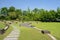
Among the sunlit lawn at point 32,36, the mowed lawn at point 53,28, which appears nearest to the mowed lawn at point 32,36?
the sunlit lawn at point 32,36

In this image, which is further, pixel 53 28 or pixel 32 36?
pixel 53 28

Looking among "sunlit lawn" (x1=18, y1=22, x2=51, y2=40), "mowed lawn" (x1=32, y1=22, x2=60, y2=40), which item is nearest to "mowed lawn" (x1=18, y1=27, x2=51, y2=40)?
"sunlit lawn" (x1=18, y1=22, x2=51, y2=40)

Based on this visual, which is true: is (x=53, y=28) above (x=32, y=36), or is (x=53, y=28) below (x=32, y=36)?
below

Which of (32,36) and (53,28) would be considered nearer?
(32,36)

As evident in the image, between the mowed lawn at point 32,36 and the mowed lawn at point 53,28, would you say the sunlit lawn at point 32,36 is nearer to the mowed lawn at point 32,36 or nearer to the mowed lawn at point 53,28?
the mowed lawn at point 32,36

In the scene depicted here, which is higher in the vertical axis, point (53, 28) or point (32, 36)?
point (32, 36)

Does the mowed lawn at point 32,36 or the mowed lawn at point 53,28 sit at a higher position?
the mowed lawn at point 32,36

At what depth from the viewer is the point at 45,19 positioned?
246 feet

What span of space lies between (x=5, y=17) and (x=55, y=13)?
25.4 meters

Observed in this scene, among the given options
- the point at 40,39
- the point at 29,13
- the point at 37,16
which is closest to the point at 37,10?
the point at 29,13

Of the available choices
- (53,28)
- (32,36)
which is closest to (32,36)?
(32,36)

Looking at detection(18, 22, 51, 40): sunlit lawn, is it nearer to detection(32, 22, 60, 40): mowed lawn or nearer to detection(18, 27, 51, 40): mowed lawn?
detection(18, 27, 51, 40): mowed lawn

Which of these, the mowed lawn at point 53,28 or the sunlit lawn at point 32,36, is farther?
the mowed lawn at point 53,28

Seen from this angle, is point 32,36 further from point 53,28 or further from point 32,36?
point 53,28
